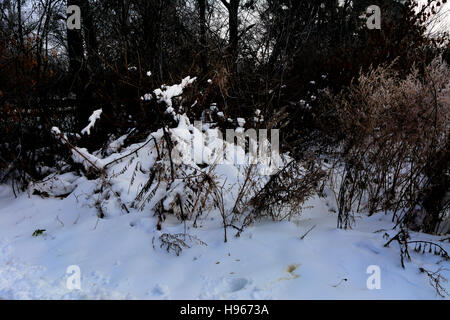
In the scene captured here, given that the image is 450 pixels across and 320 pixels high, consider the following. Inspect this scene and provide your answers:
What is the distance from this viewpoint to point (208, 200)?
2.80 m

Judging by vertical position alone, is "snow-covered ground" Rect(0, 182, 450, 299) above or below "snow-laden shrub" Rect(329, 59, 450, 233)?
below

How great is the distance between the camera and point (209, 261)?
221 centimetres

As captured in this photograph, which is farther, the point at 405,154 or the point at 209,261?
the point at 405,154

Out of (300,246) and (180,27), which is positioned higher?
(180,27)

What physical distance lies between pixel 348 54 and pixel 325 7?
28.5 ft

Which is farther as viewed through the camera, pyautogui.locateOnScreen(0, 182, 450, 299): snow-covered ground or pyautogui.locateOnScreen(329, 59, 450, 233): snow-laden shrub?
pyautogui.locateOnScreen(329, 59, 450, 233): snow-laden shrub

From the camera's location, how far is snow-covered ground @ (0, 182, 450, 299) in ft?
6.23

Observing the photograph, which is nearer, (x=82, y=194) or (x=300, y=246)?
(x=300, y=246)

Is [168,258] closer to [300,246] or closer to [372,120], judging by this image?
[300,246]

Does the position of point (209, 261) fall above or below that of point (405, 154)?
below
